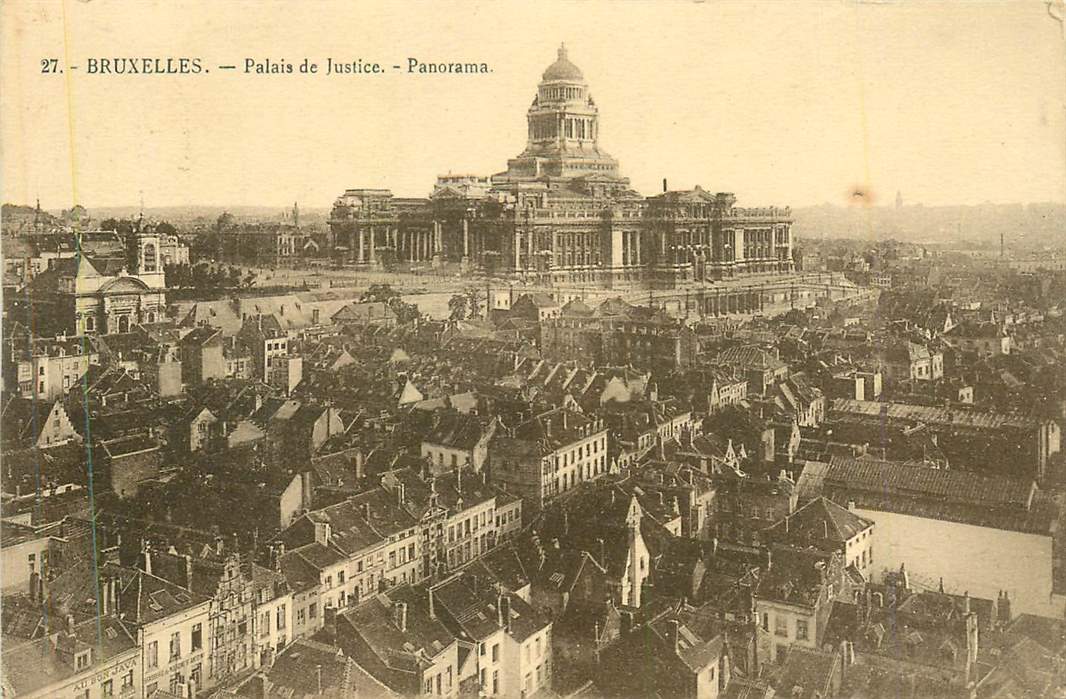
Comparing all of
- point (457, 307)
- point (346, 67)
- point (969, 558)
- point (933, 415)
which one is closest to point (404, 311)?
point (457, 307)

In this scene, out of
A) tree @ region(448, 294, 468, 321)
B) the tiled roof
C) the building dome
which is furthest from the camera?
tree @ region(448, 294, 468, 321)

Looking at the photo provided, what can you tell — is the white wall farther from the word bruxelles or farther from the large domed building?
the word bruxelles

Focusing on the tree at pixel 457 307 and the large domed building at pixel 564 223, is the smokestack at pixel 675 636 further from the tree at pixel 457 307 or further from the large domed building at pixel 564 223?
the tree at pixel 457 307

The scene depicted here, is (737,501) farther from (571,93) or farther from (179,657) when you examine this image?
(179,657)

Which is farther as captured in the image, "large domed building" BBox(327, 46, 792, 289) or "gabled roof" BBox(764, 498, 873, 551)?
"large domed building" BBox(327, 46, 792, 289)

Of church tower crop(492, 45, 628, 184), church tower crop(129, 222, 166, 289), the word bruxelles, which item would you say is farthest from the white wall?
church tower crop(129, 222, 166, 289)

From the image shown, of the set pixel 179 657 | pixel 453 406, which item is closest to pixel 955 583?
pixel 453 406

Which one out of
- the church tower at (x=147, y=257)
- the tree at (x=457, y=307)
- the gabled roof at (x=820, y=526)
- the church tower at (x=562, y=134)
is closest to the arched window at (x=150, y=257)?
the church tower at (x=147, y=257)
